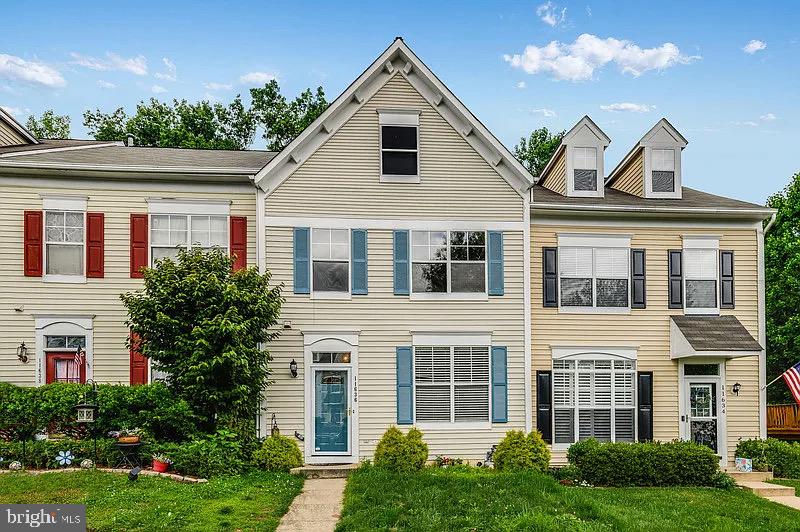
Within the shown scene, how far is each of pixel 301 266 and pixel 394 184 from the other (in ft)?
9.32

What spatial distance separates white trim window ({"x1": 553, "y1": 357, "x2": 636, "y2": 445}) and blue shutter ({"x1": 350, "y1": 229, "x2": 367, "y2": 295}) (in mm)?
5105

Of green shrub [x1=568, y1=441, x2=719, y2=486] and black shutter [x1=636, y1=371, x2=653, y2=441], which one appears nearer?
green shrub [x1=568, y1=441, x2=719, y2=486]

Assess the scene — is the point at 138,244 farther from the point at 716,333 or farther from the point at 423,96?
the point at 716,333

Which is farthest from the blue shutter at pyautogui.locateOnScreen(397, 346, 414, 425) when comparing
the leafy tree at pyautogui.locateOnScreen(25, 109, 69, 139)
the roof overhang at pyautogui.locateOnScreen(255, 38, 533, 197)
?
the leafy tree at pyautogui.locateOnScreen(25, 109, 69, 139)

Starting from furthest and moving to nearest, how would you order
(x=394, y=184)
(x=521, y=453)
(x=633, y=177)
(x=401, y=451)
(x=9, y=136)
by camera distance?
(x=633, y=177), (x=9, y=136), (x=394, y=184), (x=521, y=453), (x=401, y=451)

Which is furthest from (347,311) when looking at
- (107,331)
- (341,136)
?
(107,331)

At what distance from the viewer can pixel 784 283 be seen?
2922 cm

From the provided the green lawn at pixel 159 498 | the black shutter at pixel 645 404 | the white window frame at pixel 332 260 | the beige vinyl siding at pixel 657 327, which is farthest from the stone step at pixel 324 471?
the black shutter at pixel 645 404

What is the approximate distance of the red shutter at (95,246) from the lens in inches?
647

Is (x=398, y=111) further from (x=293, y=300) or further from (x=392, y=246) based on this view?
(x=293, y=300)

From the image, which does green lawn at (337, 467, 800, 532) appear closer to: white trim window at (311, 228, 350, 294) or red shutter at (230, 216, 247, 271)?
white trim window at (311, 228, 350, 294)

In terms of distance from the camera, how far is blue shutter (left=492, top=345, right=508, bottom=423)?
54.2ft

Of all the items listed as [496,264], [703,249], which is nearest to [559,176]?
[496,264]

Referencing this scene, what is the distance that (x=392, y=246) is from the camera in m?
16.7
